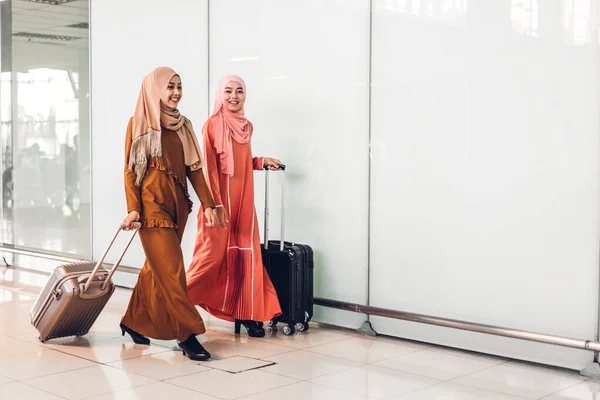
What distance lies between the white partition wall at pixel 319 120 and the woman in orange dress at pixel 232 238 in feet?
1.44

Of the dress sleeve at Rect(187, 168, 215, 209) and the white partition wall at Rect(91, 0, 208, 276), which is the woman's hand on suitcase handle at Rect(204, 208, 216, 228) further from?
the white partition wall at Rect(91, 0, 208, 276)

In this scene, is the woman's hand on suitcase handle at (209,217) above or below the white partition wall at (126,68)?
below

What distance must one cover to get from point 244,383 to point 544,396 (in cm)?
157

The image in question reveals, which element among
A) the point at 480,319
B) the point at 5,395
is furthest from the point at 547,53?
the point at 5,395

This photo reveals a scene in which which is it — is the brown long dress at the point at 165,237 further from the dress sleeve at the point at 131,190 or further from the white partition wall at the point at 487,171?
the white partition wall at the point at 487,171

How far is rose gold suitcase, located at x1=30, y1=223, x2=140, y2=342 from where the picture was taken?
507cm

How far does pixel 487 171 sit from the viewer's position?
4898 millimetres

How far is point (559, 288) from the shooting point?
460 cm

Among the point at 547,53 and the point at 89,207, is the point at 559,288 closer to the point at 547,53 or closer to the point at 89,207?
the point at 547,53

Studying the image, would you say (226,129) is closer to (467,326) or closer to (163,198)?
(163,198)

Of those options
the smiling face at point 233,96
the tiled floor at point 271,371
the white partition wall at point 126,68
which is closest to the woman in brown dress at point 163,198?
the tiled floor at point 271,371

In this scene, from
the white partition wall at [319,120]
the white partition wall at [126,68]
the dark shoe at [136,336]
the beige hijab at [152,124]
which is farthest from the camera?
the white partition wall at [126,68]

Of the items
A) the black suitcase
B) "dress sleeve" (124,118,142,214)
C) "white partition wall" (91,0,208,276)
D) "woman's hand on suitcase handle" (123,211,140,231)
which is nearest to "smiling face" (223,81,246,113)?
the black suitcase

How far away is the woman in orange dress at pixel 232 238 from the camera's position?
542 cm
